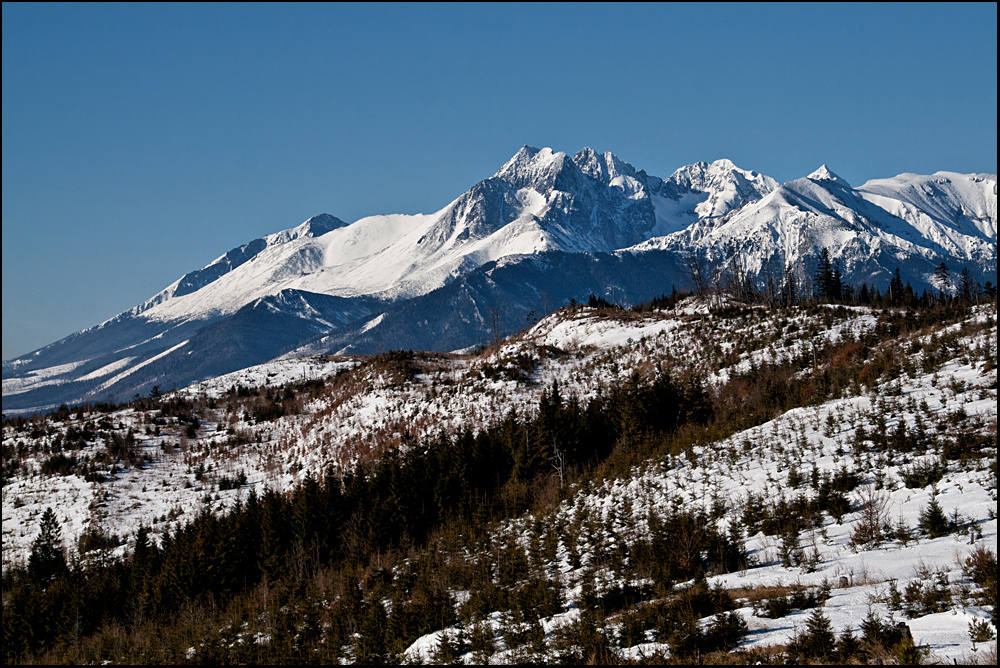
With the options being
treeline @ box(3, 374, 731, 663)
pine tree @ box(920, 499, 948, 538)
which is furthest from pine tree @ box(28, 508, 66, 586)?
pine tree @ box(920, 499, 948, 538)

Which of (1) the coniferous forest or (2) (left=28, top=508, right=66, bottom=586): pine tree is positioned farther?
(2) (left=28, top=508, right=66, bottom=586): pine tree

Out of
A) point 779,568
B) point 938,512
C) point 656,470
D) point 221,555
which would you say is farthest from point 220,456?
point 938,512

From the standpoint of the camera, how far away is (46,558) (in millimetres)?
25547

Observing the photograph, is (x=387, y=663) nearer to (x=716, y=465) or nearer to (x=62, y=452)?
(x=716, y=465)

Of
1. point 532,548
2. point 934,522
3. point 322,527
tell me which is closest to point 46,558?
point 322,527

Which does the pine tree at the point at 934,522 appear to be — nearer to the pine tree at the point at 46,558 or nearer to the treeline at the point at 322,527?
the treeline at the point at 322,527

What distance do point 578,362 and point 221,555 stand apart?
2686 centimetres

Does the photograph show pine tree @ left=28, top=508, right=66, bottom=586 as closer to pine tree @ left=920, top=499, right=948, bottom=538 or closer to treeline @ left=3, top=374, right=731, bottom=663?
treeline @ left=3, top=374, right=731, bottom=663

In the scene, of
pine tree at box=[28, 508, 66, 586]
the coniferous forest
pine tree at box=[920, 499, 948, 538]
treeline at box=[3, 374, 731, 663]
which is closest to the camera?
the coniferous forest

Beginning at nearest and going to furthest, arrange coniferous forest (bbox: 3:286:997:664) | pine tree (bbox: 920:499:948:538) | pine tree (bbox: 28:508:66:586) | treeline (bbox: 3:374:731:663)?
1. coniferous forest (bbox: 3:286:997:664)
2. pine tree (bbox: 920:499:948:538)
3. treeline (bbox: 3:374:731:663)
4. pine tree (bbox: 28:508:66:586)

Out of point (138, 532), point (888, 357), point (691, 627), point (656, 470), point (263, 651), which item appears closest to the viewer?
point (691, 627)

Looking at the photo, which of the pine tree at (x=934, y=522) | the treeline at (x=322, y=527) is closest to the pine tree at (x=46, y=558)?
the treeline at (x=322, y=527)

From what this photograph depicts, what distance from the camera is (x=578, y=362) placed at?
145 feet

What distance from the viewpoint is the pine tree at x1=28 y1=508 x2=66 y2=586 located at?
2500 centimetres
